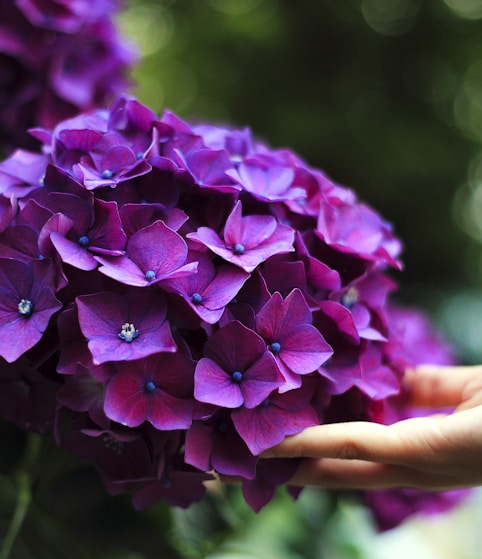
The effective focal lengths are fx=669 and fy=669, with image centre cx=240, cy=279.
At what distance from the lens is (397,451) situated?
1.32 feet

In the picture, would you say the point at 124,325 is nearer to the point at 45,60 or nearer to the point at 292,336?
the point at 292,336

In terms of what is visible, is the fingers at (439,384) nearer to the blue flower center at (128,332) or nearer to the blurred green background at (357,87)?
the blue flower center at (128,332)

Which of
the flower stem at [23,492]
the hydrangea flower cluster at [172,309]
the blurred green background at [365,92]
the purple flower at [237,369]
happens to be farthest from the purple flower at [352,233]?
the blurred green background at [365,92]

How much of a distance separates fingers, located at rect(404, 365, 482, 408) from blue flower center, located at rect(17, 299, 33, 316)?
0.33 m

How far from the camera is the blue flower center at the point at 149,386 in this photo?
14.5 inches

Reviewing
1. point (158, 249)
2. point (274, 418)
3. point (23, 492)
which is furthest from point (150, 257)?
point (23, 492)

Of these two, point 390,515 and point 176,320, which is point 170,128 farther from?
point 390,515

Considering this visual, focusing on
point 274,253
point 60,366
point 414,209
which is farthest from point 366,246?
point 414,209

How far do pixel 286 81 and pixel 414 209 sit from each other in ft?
1.64

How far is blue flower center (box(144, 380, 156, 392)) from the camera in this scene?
1.21ft

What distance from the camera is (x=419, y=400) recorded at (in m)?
0.57

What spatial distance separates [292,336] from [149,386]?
88 millimetres

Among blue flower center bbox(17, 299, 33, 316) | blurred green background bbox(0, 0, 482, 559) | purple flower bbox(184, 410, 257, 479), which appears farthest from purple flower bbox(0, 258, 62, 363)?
blurred green background bbox(0, 0, 482, 559)

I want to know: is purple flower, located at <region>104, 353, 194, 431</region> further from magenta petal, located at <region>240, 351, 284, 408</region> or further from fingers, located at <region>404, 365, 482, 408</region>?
fingers, located at <region>404, 365, 482, 408</region>
